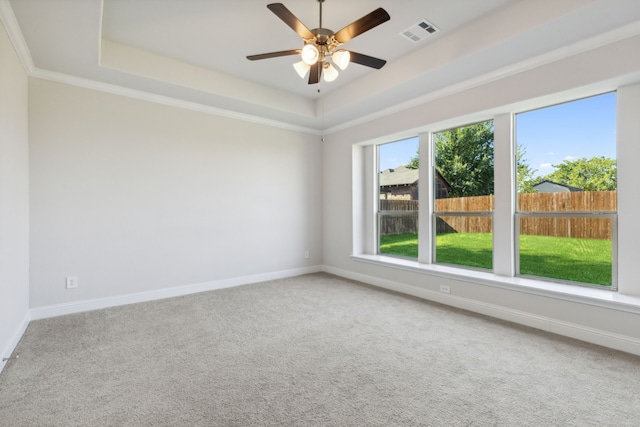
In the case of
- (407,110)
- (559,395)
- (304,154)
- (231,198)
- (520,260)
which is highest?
(407,110)

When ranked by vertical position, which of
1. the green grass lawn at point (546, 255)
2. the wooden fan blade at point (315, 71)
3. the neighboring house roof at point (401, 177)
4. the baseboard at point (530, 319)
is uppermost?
the wooden fan blade at point (315, 71)

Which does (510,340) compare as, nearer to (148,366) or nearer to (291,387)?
(291,387)

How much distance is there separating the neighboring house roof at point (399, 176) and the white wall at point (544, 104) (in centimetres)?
53

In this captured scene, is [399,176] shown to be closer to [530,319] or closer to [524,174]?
[524,174]

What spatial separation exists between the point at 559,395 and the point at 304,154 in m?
4.58

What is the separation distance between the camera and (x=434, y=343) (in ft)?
8.70

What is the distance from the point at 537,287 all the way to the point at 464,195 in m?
1.39

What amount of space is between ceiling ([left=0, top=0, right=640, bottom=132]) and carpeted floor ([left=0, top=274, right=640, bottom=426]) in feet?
8.72

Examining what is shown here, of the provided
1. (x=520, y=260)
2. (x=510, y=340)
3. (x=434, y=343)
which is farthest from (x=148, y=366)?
(x=520, y=260)

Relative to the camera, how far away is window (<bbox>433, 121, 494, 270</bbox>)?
374cm

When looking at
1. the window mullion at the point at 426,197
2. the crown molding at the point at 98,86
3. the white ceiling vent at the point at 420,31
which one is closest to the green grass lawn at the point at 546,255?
the window mullion at the point at 426,197

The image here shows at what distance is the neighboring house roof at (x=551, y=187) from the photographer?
310cm

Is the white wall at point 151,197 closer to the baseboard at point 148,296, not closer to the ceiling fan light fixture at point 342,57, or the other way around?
the baseboard at point 148,296

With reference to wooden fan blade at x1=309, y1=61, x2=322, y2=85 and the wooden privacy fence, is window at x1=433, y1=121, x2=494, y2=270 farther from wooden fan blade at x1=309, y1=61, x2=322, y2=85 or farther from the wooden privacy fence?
wooden fan blade at x1=309, y1=61, x2=322, y2=85
